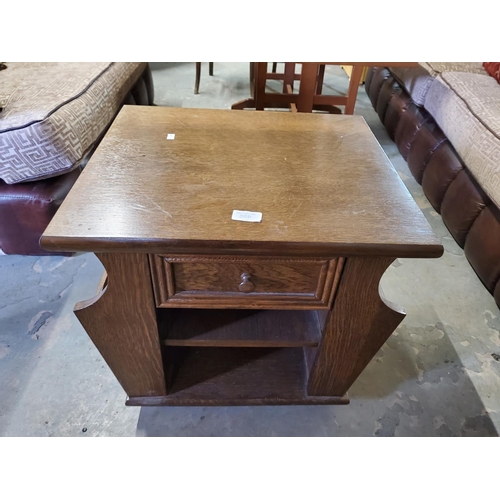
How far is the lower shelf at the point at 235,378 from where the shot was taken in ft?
2.85

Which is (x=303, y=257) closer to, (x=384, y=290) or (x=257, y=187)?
(x=257, y=187)

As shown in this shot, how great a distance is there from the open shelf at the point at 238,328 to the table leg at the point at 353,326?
2.1 inches

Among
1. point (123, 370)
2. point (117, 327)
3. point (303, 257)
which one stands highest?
point (303, 257)

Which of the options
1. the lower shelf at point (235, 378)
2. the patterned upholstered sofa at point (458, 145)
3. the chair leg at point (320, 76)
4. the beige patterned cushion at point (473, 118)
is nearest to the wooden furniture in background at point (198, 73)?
the chair leg at point (320, 76)

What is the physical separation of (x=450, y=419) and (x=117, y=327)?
837 mm

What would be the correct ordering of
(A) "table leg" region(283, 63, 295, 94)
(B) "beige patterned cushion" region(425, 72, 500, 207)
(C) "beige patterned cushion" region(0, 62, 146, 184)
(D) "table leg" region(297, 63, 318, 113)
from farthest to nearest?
(A) "table leg" region(283, 63, 295, 94), (D) "table leg" region(297, 63, 318, 113), (B) "beige patterned cushion" region(425, 72, 500, 207), (C) "beige patterned cushion" region(0, 62, 146, 184)

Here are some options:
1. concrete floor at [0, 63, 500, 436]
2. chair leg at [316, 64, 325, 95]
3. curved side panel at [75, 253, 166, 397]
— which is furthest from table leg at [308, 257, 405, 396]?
chair leg at [316, 64, 325, 95]

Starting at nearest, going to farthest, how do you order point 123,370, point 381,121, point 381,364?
1. point 123,370
2. point 381,364
3. point 381,121

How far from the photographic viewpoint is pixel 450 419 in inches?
35.7

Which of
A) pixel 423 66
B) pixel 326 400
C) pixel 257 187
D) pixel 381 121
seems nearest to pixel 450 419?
pixel 326 400

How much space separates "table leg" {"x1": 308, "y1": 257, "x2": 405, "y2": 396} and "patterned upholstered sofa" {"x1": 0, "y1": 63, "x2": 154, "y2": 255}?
87cm

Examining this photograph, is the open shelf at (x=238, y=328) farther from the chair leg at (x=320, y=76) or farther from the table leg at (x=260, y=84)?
the chair leg at (x=320, y=76)

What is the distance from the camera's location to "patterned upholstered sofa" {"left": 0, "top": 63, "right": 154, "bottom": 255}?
3.24 ft

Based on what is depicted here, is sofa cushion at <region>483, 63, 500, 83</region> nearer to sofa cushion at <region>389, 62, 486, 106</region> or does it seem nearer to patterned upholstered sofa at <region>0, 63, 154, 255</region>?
sofa cushion at <region>389, 62, 486, 106</region>
